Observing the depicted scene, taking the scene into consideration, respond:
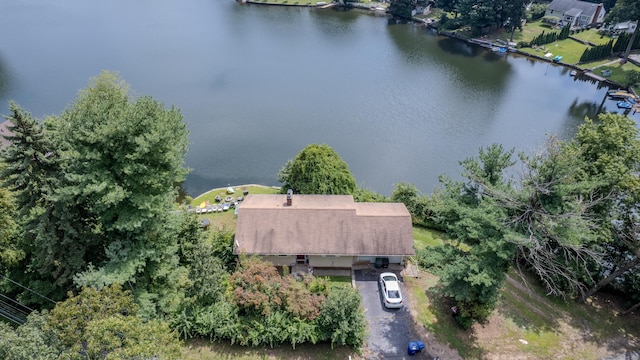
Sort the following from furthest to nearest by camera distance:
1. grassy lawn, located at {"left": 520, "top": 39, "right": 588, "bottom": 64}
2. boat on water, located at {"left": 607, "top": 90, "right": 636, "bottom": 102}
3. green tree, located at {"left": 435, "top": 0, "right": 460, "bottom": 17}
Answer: green tree, located at {"left": 435, "top": 0, "right": 460, "bottom": 17} < grassy lawn, located at {"left": 520, "top": 39, "right": 588, "bottom": 64} < boat on water, located at {"left": 607, "top": 90, "right": 636, "bottom": 102}

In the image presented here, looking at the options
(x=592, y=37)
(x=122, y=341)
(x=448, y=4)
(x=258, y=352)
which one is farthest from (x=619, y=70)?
(x=122, y=341)

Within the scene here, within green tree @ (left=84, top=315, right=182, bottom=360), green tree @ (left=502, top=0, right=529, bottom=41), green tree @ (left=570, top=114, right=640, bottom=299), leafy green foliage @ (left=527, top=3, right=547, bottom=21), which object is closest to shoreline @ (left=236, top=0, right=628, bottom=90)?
green tree @ (left=502, top=0, right=529, bottom=41)

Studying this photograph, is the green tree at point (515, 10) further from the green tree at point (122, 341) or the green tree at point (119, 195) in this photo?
the green tree at point (122, 341)

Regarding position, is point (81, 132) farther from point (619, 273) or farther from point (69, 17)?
point (69, 17)

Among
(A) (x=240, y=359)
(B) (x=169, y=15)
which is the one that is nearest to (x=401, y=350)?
(A) (x=240, y=359)

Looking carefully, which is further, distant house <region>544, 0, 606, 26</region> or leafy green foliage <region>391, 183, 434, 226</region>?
distant house <region>544, 0, 606, 26</region>

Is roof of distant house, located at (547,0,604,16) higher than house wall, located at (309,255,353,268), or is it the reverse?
roof of distant house, located at (547,0,604,16)

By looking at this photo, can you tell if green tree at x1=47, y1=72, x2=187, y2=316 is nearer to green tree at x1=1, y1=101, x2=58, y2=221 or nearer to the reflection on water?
green tree at x1=1, y1=101, x2=58, y2=221
